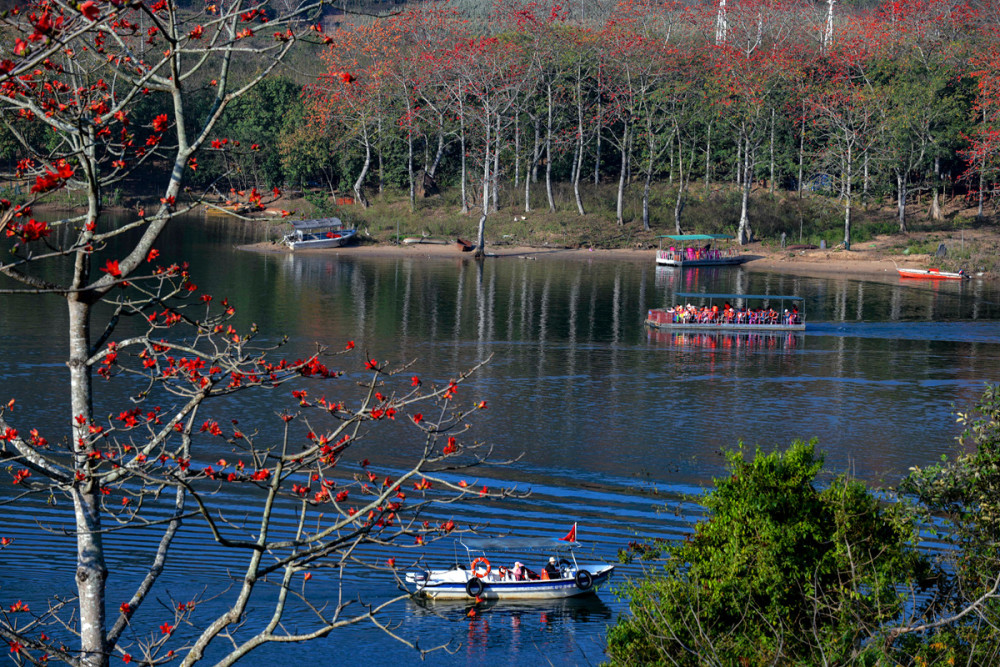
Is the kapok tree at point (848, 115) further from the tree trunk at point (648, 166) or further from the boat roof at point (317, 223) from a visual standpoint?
the boat roof at point (317, 223)

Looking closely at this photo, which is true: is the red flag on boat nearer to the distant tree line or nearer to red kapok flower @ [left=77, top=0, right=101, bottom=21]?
red kapok flower @ [left=77, top=0, right=101, bottom=21]

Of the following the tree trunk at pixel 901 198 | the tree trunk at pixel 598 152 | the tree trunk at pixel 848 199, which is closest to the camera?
the tree trunk at pixel 848 199

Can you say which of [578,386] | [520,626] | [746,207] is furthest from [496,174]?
[520,626]

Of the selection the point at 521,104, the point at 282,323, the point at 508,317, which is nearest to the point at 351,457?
the point at 282,323

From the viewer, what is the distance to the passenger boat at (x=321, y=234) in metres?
97.9

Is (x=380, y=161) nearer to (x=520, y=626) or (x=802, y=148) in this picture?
(x=802, y=148)

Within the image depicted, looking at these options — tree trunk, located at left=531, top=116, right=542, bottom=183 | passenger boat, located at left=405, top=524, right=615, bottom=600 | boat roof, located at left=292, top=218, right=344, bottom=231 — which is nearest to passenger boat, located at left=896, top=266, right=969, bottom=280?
tree trunk, located at left=531, top=116, right=542, bottom=183

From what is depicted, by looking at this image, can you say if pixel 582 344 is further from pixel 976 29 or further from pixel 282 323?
pixel 976 29

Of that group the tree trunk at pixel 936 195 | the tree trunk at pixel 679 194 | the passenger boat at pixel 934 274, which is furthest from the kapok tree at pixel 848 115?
the tree trunk at pixel 679 194

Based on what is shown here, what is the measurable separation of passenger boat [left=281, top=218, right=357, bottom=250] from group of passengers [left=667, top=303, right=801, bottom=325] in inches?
1752

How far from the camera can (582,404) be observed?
44250 millimetres

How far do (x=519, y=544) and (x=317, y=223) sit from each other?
75.2 m

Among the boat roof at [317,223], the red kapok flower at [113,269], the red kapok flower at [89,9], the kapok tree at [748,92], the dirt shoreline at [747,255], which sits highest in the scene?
the kapok tree at [748,92]

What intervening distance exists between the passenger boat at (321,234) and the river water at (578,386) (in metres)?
8.94
